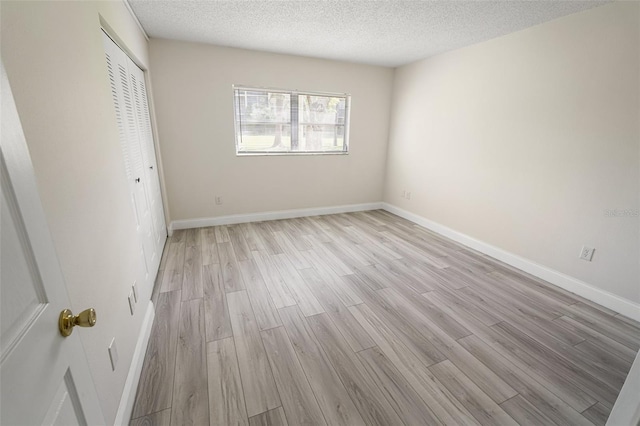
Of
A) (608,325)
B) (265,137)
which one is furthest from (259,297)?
(608,325)

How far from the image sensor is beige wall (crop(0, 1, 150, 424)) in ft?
2.70

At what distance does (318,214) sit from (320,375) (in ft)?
10.4

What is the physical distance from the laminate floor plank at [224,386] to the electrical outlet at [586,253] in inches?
118

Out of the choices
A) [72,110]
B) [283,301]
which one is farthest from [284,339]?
[72,110]

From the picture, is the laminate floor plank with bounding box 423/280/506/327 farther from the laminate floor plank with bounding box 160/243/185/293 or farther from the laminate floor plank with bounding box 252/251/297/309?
the laminate floor plank with bounding box 160/243/185/293

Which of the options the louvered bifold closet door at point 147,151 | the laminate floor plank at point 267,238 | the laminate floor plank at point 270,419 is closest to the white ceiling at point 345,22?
the louvered bifold closet door at point 147,151

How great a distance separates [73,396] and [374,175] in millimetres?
4625

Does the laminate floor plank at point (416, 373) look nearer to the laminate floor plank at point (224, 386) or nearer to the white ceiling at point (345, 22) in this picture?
the laminate floor plank at point (224, 386)

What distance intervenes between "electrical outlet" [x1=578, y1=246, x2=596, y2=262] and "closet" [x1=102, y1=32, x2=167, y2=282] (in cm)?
370

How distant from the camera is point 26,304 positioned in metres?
0.52

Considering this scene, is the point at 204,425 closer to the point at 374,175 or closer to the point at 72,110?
the point at 72,110

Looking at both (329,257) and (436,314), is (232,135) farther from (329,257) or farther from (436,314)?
(436,314)

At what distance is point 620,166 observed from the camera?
219cm

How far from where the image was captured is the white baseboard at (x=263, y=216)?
152 inches
